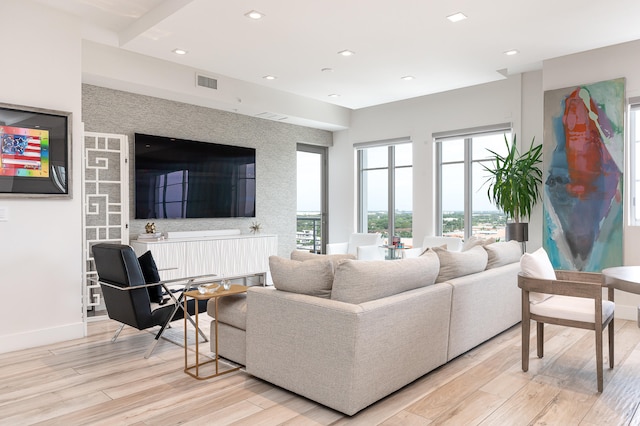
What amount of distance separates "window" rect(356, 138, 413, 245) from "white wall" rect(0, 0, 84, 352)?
4.96m

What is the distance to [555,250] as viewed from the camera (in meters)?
5.14

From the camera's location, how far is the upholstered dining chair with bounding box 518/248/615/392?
2.89 meters

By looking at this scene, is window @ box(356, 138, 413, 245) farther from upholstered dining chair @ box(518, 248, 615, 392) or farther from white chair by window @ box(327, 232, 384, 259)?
upholstered dining chair @ box(518, 248, 615, 392)

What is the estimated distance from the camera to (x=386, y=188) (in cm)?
791

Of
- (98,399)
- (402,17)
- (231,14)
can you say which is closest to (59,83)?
(231,14)

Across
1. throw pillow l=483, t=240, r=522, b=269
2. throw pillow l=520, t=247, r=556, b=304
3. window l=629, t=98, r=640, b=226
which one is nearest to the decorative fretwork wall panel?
throw pillow l=483, t=240, r=522, b=269

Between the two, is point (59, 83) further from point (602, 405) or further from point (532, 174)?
point (532, 174)

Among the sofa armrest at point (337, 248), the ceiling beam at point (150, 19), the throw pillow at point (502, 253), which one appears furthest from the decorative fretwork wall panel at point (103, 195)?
the throw pillow at point (502, 253)

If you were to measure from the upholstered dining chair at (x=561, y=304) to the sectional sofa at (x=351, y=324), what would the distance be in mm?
444

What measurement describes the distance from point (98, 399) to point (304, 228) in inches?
223

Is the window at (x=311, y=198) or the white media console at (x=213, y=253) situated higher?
the window at (x=311, y=198)

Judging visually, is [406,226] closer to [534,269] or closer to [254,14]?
[534,269]

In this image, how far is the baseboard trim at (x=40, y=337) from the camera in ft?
12.3

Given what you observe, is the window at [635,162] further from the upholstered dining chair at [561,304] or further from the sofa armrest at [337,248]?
the sofa armrest at [337,248]
